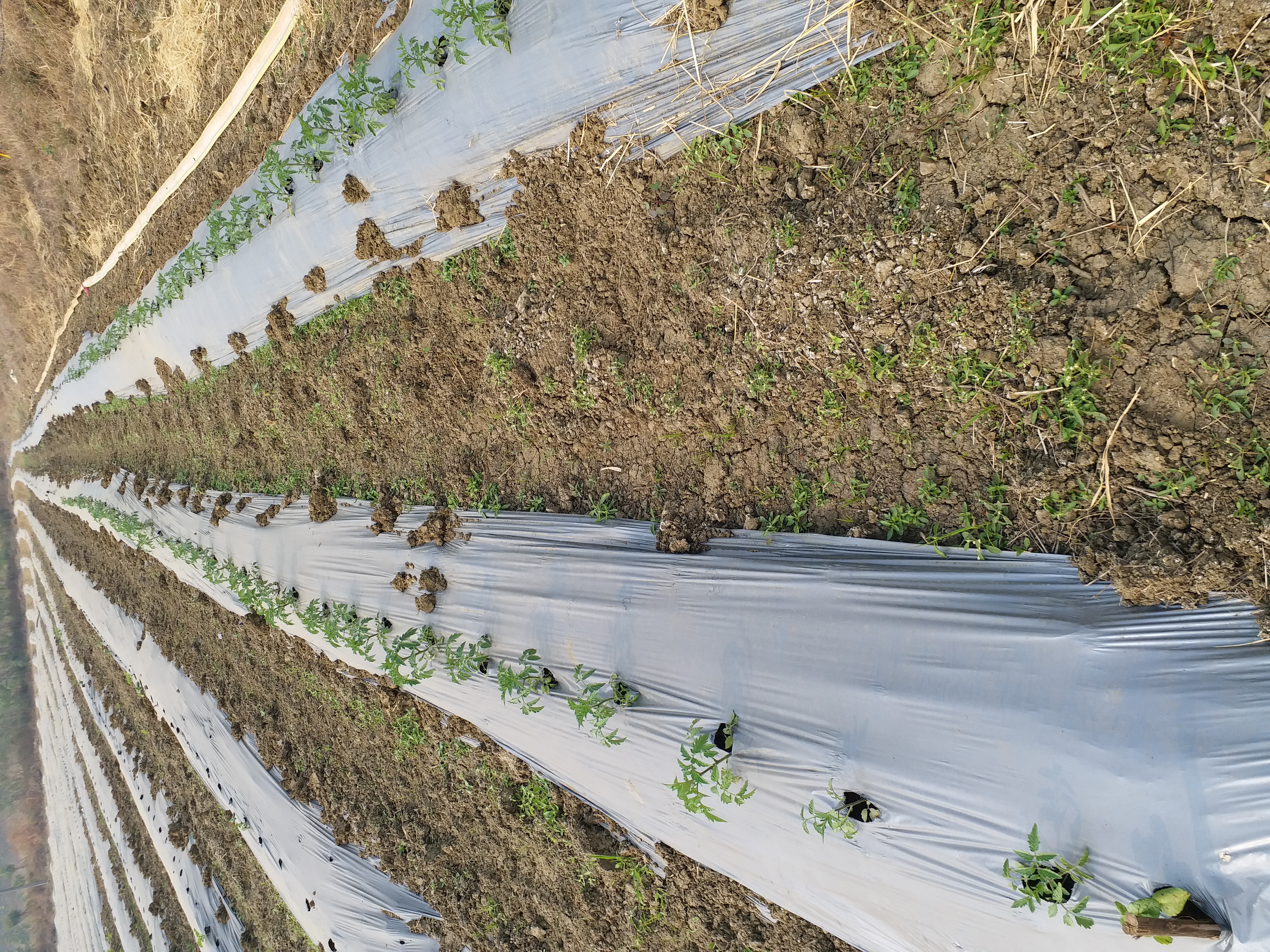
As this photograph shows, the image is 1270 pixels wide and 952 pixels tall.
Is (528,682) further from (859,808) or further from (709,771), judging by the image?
(859,808)

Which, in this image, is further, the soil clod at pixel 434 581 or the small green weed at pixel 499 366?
the soil clod at pixel 434 581

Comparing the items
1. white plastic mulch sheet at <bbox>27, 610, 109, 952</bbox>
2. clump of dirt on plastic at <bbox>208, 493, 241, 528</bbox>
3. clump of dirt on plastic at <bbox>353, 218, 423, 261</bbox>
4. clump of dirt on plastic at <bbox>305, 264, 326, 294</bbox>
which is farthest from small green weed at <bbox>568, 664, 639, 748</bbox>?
white plastic mulch sheet at <bbox>27, 610, 109, 952</bbox>

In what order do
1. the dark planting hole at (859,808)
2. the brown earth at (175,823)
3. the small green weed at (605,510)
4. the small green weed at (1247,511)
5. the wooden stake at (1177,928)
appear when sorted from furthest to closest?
the brown earth at (175,823) < the small green weed at (605,510) < the dark planting hole at (859,808) < the small green weed at (1247,511) < the wooden stake at (1177,928)

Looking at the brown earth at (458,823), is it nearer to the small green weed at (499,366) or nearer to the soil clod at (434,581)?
the soil clod at (434,581)

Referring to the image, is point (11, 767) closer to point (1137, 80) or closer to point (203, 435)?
point (203, 435)

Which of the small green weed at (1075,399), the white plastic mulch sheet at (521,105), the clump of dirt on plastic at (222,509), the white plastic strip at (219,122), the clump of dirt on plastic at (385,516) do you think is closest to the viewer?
the small green weed at (1075,399)

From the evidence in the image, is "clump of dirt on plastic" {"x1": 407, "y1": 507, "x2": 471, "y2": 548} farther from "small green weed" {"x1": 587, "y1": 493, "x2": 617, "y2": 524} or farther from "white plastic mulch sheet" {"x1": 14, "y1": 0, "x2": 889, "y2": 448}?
"white plastic mulch sheet" {"x1": 14, "y1": 0, "x2": 889, "y2": 448}

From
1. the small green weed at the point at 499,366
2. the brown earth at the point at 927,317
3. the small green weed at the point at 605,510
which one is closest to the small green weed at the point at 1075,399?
the brown earth at the point at 927,317

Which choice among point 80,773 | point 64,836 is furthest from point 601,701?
point 64,836
